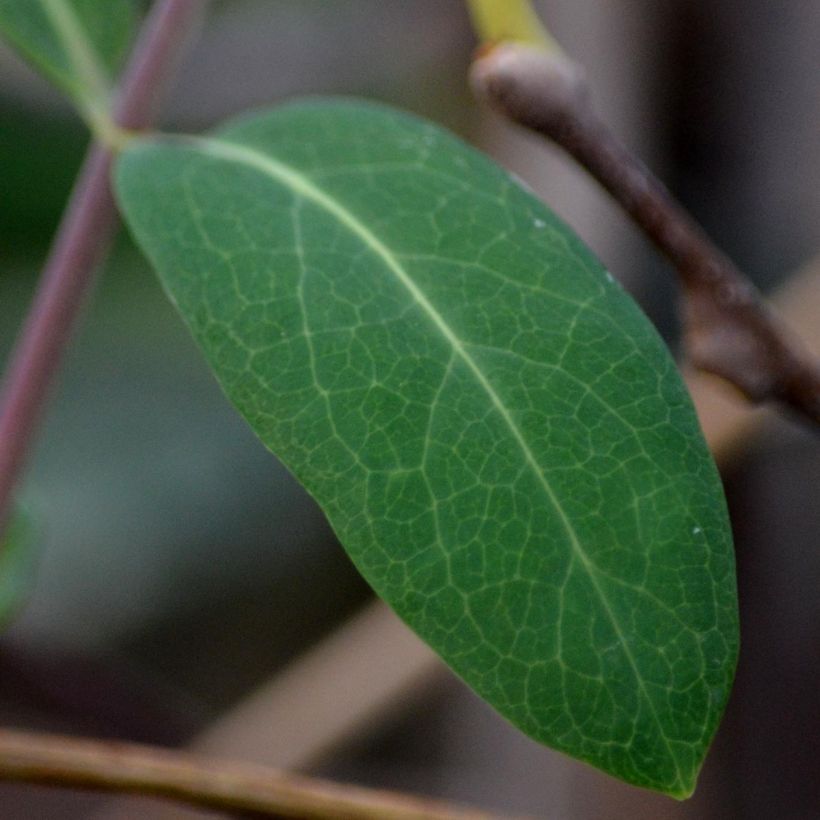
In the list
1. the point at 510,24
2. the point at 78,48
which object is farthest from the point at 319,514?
the point at 510,24

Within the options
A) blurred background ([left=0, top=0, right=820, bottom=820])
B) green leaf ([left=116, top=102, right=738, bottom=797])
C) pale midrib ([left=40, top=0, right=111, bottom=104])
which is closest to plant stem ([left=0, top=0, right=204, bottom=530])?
pale midrib ([left=40, top=0, right=111, bottom=104])

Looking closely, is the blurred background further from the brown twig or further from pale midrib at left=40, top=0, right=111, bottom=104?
the brown twig

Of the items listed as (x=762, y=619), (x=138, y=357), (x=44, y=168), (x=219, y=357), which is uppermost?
(x=219, y=357)

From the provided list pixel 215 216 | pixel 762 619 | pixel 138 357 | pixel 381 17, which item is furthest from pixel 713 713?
pixel 381 17

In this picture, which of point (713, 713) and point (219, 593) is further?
point (219, 593)

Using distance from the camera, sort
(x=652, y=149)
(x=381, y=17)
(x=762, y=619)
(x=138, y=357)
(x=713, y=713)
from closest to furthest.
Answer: (x=713, y=713), (x=762, y=619), (x=652, y=149), (x=138, y=357), (x=381, y=17)

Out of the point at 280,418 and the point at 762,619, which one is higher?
the point at 280,418

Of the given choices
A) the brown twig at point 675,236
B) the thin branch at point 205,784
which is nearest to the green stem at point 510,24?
the brown twig at point 675,236

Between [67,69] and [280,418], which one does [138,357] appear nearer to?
[67,69]

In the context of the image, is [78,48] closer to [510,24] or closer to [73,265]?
[73,265]
